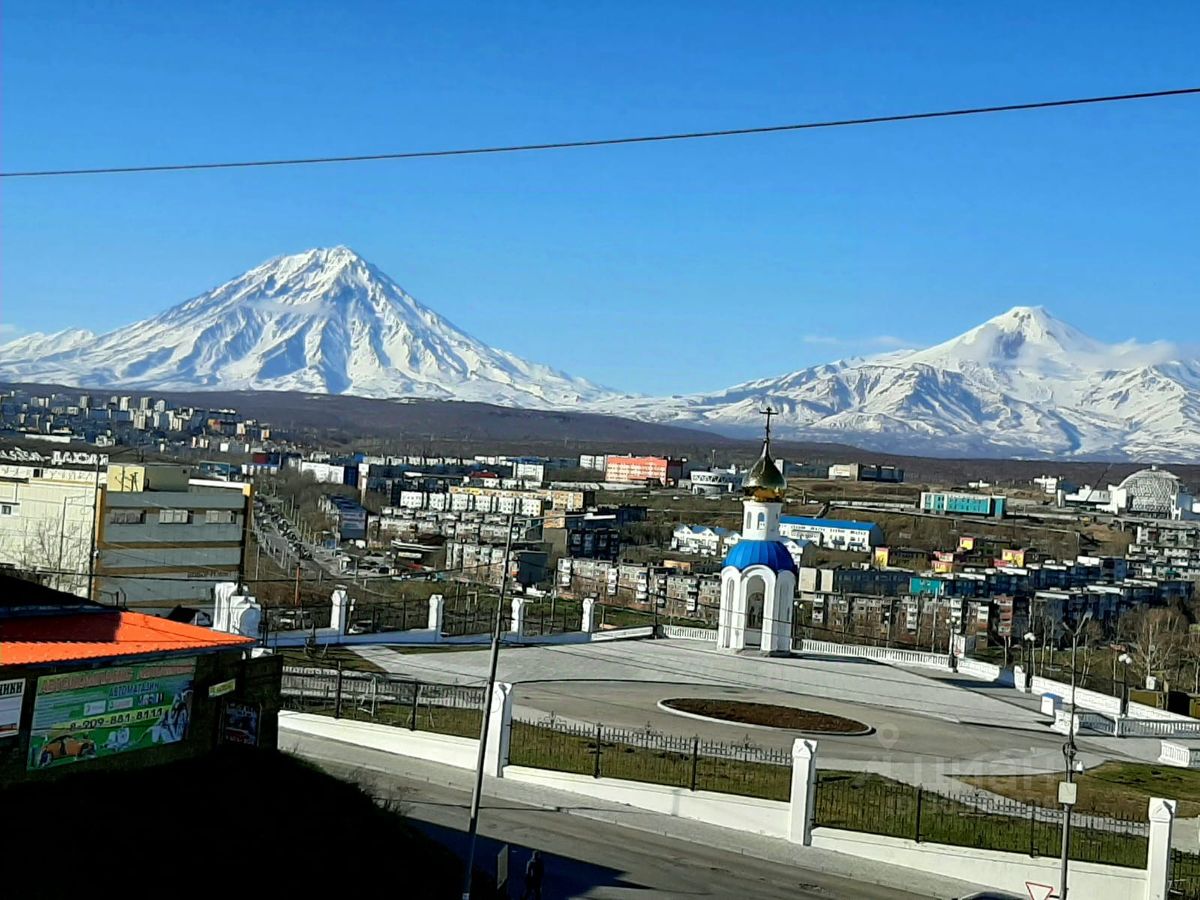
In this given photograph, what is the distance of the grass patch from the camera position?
18953 millimetres

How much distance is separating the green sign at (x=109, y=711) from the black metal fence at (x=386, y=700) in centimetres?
700

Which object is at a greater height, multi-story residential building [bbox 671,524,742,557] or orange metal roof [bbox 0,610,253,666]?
orange metal roof [bbox 0,610,253,666]

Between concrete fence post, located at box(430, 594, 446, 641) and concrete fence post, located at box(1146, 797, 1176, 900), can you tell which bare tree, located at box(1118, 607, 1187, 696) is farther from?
concrete fence post, located at box(1146, 797, 1176, 900)

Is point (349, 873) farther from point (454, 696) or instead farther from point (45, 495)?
point (45, 495)

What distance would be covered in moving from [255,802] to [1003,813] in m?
9.17

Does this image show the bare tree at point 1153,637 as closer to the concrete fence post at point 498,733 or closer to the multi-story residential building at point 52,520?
the concrete fence post at point 498,733

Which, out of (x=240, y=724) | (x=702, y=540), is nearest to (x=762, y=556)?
(x=240, y=724)

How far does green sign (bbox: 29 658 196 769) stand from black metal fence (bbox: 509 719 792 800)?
6.65 meters

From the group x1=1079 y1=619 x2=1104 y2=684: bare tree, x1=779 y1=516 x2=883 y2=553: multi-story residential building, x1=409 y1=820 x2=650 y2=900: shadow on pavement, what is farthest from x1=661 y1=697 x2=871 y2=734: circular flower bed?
x1=779 y1=516 x2=883 y2=553: multi-story residential building

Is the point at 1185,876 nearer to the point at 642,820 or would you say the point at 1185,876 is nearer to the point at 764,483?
the point at 642,820

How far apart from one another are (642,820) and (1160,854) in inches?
225

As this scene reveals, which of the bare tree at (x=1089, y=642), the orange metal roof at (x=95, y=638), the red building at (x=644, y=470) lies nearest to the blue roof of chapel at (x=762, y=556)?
the bare tree at (x=1089, y=642)

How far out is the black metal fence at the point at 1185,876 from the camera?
15.0 meters

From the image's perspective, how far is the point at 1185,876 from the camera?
50.5ft
